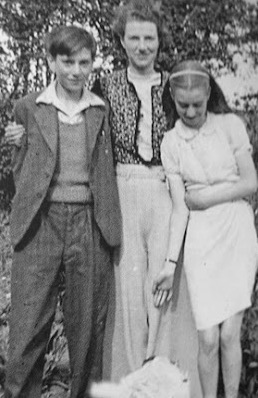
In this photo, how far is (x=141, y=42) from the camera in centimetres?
225

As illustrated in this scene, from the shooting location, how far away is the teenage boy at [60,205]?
7.20 feet

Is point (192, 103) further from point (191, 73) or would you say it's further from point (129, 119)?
point (129, 119)

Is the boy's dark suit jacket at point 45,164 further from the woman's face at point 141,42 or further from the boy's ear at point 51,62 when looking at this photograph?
the woman's face at point 141,42

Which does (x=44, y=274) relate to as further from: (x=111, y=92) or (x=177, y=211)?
(x=111, y=92)

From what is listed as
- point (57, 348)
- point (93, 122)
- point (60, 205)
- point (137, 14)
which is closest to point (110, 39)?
point (137, 14)

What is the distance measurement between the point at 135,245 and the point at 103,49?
78 cm

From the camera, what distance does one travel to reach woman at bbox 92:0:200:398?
228 cm

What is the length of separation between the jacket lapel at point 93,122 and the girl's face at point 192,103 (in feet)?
0.92

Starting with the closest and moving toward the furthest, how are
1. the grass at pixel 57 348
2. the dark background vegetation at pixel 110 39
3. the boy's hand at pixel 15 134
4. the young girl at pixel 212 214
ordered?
the young girl at pixel 212 214 < the boy's hand at pixel 15 134 < the dark background vegetation at pixel 110 39 < the grass at pixel 57 348

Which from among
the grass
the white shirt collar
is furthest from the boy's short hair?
the grass

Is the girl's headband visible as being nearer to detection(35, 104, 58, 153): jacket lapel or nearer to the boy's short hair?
the boy's short hair

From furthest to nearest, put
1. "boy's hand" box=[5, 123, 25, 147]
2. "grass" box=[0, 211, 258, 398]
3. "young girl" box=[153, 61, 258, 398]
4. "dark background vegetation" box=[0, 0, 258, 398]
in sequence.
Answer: "grass" box=[0, 211, 258, 398]
"dark background vegetation" box=[0, 0, 258, 398]
"boy's hand" box=[5, 123, 25, 147]
"young girl" box=[153, 61, 258, 398]

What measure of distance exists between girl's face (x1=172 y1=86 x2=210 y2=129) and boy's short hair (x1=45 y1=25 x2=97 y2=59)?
1.19 feet

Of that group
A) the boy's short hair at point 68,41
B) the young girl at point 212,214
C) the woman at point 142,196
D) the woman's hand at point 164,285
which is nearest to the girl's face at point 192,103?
the young girl at point 212,214
